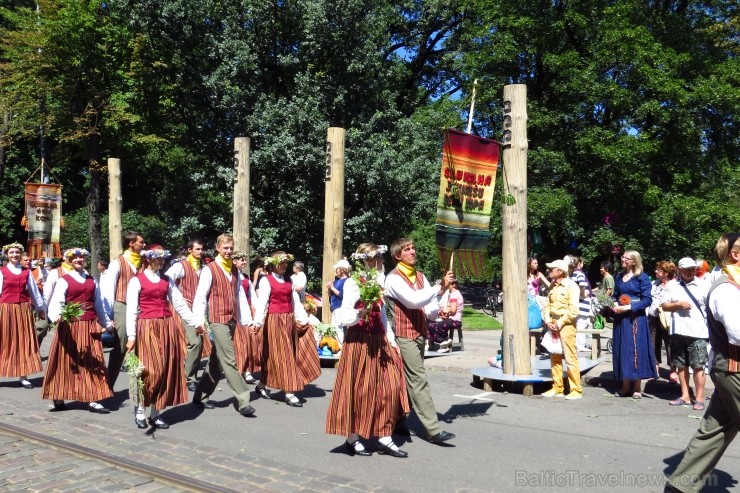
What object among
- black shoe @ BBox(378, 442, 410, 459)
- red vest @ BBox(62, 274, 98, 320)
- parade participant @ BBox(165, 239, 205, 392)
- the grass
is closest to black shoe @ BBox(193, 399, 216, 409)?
parade participant @ BBox(165, 239, 205, 392)

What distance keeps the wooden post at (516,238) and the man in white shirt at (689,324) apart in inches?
79.6

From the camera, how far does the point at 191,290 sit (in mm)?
10297

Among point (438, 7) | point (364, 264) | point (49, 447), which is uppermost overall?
point (438, 7)

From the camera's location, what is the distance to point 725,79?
75.0 ft

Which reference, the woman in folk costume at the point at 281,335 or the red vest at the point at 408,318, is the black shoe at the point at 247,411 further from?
the red vest at the point at 408,318

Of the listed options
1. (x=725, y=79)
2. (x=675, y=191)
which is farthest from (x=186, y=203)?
(x=725, y=79)

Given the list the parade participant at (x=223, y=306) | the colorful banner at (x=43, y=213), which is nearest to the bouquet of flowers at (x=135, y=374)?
the parade participant at (x=223, y=306)

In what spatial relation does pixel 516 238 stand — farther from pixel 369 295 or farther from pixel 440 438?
pixel 369 295

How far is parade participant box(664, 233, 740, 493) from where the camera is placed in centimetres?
493

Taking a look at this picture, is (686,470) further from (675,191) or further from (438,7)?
(438,7)

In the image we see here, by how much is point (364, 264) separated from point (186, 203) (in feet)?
59.8

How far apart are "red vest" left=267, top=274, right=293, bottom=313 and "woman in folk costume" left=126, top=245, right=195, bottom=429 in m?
1.61

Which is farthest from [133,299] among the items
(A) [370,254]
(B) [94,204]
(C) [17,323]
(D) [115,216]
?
(B) [94,204]

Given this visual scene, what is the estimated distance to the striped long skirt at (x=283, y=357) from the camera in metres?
9.02
